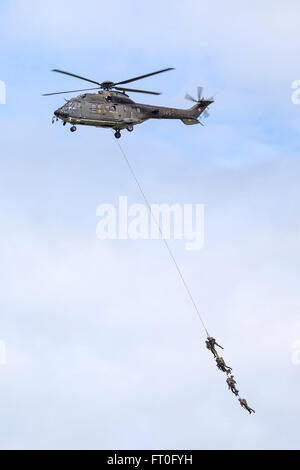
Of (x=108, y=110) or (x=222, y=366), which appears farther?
(x=108, y=110)

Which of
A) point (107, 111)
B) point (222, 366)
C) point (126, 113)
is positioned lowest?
point (222, 366)

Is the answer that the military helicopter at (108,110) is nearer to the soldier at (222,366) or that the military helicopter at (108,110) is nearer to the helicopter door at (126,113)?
the helicopter door at (126,113)

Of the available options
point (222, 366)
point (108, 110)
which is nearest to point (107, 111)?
point (108, 110)

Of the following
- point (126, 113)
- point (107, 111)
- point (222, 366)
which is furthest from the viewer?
point (126, 113)

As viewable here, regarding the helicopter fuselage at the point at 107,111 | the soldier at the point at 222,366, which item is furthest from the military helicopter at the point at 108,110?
the soldier at the point at 222,366

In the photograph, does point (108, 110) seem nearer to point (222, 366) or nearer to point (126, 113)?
point (126, 113)

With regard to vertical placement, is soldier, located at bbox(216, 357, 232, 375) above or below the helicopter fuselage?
below

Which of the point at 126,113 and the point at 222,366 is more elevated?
the point at 126,113

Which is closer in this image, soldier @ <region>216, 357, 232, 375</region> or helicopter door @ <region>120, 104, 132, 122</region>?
soldier @ <region>216, 357, 232, 375</region>

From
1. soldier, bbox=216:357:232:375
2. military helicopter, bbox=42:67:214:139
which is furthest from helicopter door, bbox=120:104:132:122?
soldier, bbox=216:357:232:375

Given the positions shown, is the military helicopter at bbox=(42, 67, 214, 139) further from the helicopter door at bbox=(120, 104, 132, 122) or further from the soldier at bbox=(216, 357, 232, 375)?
the soldier at bbox=(216, 357, 232, 375)
